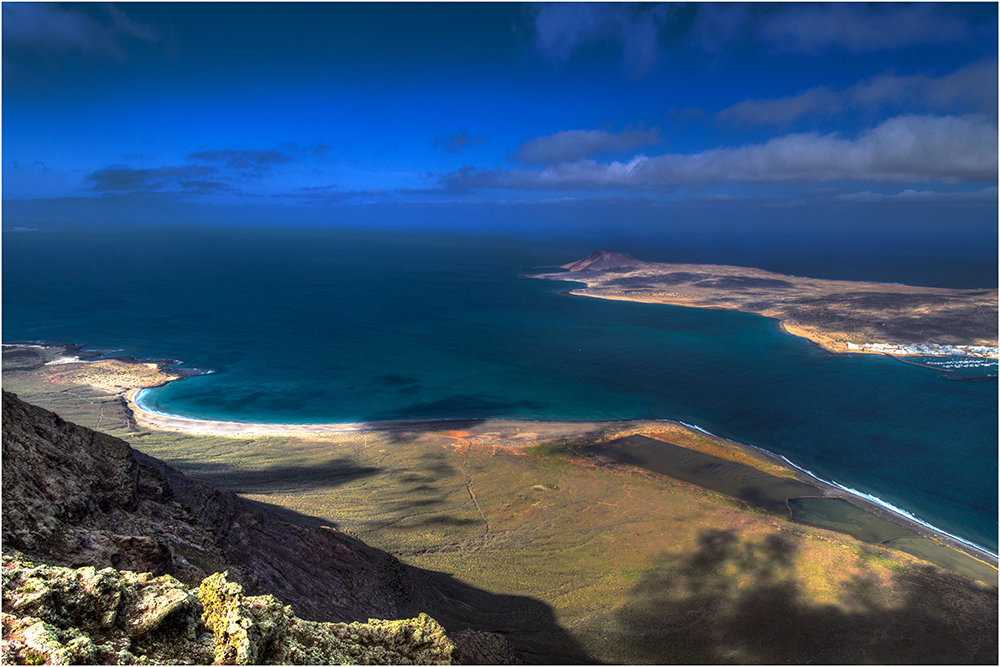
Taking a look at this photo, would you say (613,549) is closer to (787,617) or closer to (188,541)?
(787,617)

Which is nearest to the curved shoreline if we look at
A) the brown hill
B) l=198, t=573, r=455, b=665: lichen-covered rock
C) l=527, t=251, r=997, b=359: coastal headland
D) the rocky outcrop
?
l=198, t=573, r=455, b=665: lichen-covered rock

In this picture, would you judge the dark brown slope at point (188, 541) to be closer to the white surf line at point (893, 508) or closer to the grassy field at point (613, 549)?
the grassy field at point (613, 549)

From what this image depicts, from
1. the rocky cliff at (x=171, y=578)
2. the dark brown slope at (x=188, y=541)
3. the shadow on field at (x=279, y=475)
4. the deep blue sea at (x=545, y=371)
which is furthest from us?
the deep blue sea at (x=545, y=371)

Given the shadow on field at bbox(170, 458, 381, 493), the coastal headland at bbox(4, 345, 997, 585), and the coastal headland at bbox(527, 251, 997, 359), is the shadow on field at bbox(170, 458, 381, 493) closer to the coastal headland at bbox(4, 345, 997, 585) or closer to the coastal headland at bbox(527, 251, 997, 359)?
the coastal headland at bbox(4, 345, 997, 585)

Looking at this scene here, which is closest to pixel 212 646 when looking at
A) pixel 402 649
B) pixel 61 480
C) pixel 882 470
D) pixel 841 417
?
pixel 402 649

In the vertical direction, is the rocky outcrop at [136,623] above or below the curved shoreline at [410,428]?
above

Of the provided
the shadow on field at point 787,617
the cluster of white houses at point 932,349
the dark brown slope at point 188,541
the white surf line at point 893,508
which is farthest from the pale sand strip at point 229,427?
the cluster of white houses at point 932,349
